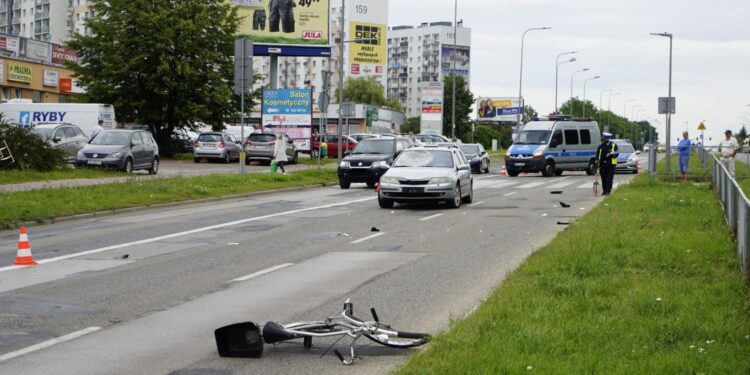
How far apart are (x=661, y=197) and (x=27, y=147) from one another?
1956cm

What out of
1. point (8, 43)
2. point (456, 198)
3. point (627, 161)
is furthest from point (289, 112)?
point (8, 43)

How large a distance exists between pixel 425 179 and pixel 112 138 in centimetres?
1580

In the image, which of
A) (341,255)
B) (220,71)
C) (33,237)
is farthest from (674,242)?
(220,71)

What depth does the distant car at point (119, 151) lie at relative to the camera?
3438cm

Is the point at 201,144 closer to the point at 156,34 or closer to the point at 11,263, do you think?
the point at 156,34

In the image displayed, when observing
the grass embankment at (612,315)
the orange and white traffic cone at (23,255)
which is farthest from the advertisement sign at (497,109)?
the orange and white traffic cone at (23,255)

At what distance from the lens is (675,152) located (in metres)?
35.1

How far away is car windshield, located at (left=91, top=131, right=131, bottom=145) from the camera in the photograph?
115 feet

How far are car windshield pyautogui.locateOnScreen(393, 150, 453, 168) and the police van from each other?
1883cm

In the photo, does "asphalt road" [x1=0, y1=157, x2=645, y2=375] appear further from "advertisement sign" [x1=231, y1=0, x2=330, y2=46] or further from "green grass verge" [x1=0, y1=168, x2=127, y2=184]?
"advertisement sign" [x1=231, y1=0, x2=330, y2=46]

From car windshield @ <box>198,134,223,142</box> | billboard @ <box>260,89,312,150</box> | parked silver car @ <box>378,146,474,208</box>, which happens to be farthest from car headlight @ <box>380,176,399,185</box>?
car windshield @ <box>198,134,223,142</box>

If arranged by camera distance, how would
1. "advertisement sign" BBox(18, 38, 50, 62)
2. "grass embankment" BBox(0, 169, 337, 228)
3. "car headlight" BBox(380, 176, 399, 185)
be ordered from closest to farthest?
"grass embankment" BBox(0, 169, 337, 228)
"car headlight" BBox(380, 176, 399, 185)
"advertisement sign" BBox(18, 38, 50, 62)

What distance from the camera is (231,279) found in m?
11.8

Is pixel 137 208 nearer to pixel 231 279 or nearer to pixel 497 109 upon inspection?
pixel 231 279
